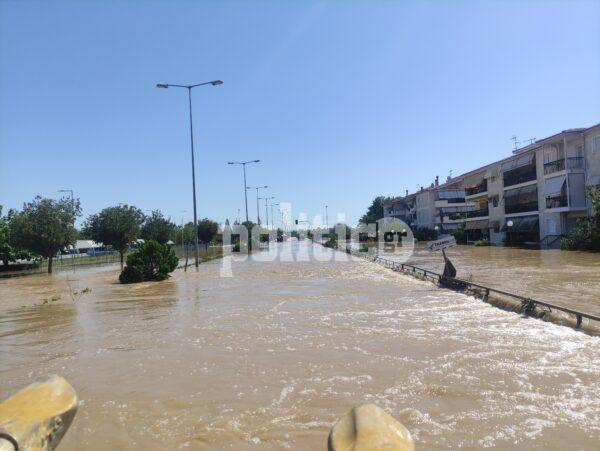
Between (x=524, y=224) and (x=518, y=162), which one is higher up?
(x=518, y=162)

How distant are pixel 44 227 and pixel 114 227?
503cm

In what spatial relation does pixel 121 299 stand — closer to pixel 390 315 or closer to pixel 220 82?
pixel 390 315

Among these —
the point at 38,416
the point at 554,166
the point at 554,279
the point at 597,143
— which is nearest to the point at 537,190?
the point at 554,166

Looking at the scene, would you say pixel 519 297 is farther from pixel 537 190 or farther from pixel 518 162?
pixel 518 162

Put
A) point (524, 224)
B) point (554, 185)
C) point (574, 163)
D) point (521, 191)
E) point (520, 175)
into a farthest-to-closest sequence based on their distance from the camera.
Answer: point (520, 175) → point (521, 191) → point (524, 224) → point (554, 185) → point (574, 163)

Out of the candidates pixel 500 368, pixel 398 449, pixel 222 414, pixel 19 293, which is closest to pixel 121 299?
pixel 19 293

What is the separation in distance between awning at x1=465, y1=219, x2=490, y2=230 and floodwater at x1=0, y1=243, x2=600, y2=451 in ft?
148

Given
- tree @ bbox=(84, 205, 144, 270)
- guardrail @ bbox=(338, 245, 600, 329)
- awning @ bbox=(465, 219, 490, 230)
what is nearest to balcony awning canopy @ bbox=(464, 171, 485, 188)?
awning @ bbox=(465, 219, 490, 230)

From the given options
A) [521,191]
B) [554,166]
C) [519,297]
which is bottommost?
[519,297]

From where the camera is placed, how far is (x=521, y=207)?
1852 inches

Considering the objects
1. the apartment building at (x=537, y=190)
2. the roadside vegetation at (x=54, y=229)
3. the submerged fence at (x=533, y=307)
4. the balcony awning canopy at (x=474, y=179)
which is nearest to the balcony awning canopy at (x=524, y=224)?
the apartment building at (x=537, y=190)

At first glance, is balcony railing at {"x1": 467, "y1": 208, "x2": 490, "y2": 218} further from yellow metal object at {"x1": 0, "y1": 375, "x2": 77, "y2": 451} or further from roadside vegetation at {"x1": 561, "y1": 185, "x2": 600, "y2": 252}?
yellow metal object at {"x1": 0, "y1": 375, "x2": 77, "y2": 451}

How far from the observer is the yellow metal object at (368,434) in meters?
2.74

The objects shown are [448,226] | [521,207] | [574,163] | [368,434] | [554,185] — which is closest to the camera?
[368,434]
